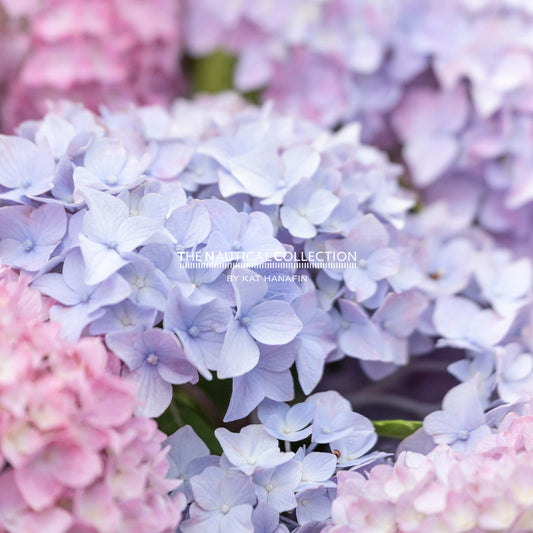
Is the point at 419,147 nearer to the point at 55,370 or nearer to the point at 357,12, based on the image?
the point at 357,12

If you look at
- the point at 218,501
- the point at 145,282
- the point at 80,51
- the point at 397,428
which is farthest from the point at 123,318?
the point at 80,51

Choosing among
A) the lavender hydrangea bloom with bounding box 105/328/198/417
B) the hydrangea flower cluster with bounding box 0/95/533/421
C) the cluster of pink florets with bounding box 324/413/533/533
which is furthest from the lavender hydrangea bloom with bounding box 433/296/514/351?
the lavender hydrangea bloom with bounding box 105/328/198/417

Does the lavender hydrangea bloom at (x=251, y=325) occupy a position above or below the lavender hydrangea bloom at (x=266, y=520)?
above

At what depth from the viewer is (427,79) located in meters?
0.87

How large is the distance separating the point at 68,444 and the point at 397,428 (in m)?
0.27

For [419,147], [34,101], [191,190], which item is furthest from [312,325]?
[34,101]

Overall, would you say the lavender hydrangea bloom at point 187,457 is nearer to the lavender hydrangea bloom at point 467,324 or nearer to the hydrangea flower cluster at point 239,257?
the hydrangea flower cluster at point 239,257

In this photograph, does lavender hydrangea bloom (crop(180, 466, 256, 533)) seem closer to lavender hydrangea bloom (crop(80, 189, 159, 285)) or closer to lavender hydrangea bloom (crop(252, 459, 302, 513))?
lavender hydrangea bloom (crop(252, 459, 302, 513))

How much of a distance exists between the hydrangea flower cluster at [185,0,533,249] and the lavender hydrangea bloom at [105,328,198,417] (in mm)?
435

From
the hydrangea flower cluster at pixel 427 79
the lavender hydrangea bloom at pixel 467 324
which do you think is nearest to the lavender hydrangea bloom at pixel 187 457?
the lavender hydrangea bloom at pixel 467 324

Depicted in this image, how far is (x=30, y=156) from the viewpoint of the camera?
1.81 ft

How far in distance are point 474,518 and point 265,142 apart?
1.07 ft

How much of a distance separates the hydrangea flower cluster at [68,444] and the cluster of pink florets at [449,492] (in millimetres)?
111

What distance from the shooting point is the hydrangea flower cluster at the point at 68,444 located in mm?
389
